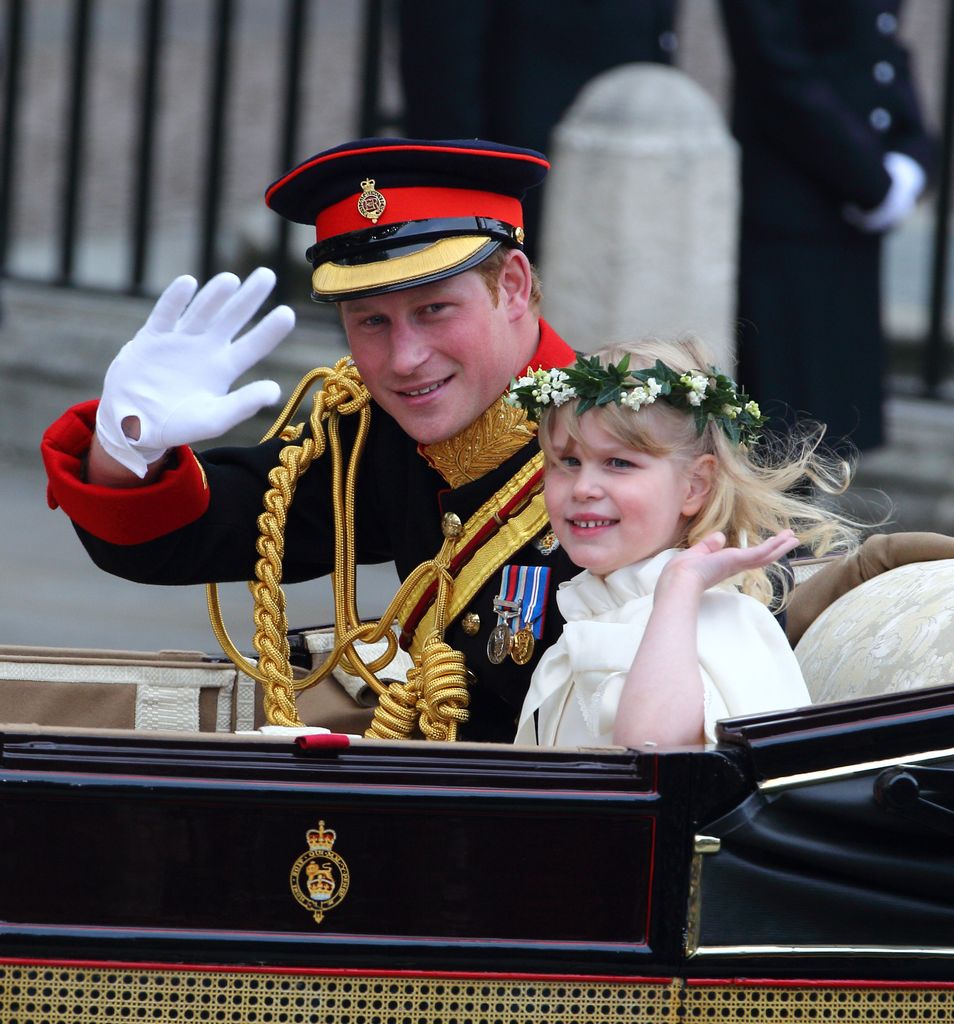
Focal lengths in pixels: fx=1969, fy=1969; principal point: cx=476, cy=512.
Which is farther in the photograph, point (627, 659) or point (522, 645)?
point (522, 645)

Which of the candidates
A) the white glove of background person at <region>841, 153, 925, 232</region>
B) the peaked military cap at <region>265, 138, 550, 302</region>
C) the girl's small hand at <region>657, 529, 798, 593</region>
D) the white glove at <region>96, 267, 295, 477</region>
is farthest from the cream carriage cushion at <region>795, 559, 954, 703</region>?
the white glove of background person at <region>841, 153, 925, 232</region>

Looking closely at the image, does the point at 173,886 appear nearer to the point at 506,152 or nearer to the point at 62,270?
the point at 506,152

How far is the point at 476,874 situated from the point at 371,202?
1.02m

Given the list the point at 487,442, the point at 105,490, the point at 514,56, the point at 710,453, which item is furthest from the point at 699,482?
the point at 514,56

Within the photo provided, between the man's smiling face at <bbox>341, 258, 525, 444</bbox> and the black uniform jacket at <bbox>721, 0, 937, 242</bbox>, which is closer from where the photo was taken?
the man's smiling face at <bbox>341, 258, 525, 444</bbox>

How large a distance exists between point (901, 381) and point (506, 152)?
4.32 metres

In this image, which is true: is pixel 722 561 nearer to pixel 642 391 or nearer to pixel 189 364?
pixel 642 391

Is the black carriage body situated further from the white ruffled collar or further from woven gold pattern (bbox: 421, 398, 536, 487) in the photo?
woven gold pattern (bbox: 421, 398, 536, 487)

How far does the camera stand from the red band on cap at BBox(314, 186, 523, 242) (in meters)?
2.67

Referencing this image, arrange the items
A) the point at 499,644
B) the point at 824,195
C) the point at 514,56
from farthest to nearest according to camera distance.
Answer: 1. the point at 824,195
2. the point at 514,56
3. the point at 499,644

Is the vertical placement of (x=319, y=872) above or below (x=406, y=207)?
below

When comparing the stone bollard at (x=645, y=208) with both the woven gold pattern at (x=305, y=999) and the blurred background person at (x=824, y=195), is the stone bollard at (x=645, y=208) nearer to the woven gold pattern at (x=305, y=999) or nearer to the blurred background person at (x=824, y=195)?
the blurred background person at (x=824, y=195)

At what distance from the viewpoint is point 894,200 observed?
232 inches

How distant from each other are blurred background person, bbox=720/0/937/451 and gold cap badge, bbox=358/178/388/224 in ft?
10.3
